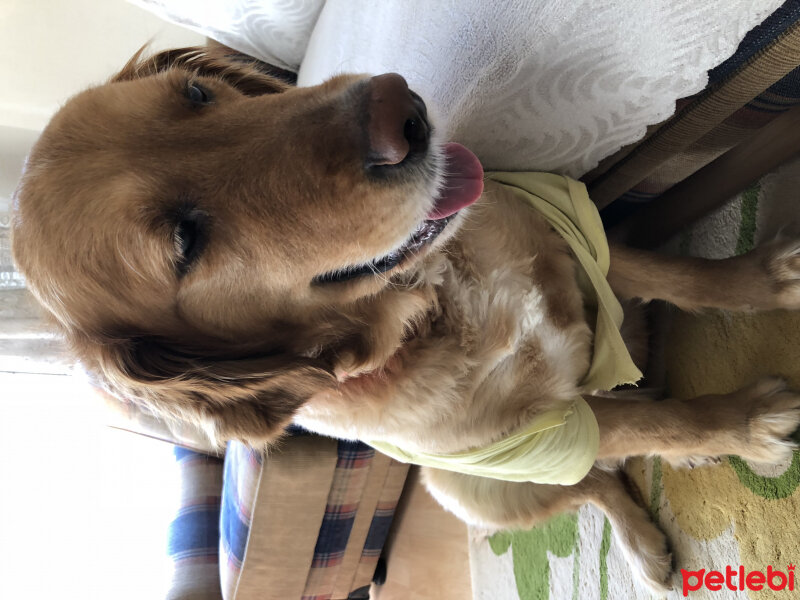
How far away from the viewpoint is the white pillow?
7.91ft

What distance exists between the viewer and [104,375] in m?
1.35

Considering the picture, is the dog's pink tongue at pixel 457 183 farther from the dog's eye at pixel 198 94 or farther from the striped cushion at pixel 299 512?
the striped cushion at pixel 299 512

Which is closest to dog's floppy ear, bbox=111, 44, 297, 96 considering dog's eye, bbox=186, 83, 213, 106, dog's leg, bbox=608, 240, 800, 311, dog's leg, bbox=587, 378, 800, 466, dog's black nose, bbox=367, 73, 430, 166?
dog's eye, bbox=186, 83, 213, 106

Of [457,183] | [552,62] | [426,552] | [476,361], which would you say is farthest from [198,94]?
[426,552]

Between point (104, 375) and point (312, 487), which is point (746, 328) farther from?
point (312, 487)

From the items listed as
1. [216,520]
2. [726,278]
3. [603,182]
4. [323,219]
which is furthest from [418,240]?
[216,520]

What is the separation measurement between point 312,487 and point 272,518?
0.25 meters

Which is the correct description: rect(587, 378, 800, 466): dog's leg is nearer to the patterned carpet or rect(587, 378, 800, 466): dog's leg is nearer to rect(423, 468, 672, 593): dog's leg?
the patterned carpet

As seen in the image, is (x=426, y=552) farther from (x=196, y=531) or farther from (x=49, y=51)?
(x=49, y=51)

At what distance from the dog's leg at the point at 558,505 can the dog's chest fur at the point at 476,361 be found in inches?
25.2

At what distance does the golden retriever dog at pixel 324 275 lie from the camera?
118 cm

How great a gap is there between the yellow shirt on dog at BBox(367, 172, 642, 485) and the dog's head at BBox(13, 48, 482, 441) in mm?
354

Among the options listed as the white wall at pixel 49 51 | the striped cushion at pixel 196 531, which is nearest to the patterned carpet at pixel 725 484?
the striped cushion at pixel 196 531

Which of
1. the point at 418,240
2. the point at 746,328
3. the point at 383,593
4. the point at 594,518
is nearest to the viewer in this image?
the point at 418,240
